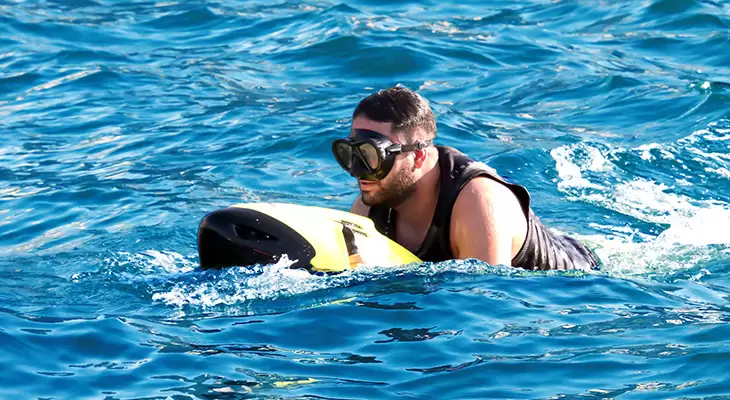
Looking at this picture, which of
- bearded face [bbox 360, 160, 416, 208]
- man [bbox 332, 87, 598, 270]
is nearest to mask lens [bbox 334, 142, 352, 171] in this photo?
man [bbox 332, 87, 598, 270]

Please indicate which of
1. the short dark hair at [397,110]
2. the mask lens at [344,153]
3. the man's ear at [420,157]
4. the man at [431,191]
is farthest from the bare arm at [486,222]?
the mask lens at [344,153]

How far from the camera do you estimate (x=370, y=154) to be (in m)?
5.96

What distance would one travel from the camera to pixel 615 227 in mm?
8125

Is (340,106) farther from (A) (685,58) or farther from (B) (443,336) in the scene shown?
(B) (443,336)

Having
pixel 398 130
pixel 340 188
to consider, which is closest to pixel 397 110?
pixel 398 130

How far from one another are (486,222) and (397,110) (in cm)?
76

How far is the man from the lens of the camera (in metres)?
5.94

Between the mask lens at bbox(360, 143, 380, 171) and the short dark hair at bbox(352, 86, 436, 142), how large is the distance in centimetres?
17

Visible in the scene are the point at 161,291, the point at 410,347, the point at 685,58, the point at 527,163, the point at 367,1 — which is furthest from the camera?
the point at 367,1

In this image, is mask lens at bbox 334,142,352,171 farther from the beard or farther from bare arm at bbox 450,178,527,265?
bare arm at bbox 450,178,527,265

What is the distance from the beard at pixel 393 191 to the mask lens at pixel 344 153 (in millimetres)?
214

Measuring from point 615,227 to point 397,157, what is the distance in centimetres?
267

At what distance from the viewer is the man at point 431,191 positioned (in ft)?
19.5

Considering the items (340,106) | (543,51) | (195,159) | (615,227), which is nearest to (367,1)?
(543,51)
